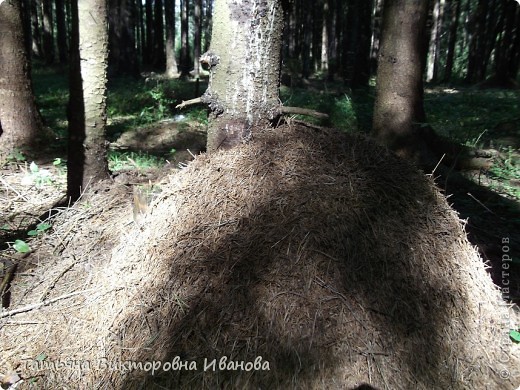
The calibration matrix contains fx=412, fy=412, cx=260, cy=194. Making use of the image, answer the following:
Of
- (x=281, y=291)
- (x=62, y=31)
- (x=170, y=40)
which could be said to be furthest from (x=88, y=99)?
(x=62, y=31)

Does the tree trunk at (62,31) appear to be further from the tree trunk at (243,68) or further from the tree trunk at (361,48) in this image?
the tree trunk at (243,68)

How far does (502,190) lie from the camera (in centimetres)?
528

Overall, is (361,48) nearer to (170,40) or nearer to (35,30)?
(170,40)

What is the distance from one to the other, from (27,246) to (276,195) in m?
2.28

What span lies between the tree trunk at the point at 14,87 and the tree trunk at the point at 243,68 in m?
4.17

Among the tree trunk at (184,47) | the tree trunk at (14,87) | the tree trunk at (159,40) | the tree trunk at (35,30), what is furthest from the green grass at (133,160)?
the tree trunk at (35,30)

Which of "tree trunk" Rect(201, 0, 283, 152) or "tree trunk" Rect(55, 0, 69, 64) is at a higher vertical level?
"tree trunk" Rect(55, 0, 69, 64)

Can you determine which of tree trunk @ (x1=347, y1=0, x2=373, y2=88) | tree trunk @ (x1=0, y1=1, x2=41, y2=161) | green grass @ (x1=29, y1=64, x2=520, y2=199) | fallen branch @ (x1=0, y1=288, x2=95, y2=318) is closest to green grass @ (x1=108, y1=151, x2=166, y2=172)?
green grass @ (x1=29, y1=64, x2=520, y2=199)

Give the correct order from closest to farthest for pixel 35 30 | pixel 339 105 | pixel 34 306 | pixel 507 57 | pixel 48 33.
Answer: pixel 34 306 → pixel 339 105 → pixel 507 57 → pixel 48 33 → pixel 35 30

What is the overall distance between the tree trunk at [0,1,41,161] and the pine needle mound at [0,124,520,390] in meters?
3.65

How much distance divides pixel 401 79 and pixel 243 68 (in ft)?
10.7

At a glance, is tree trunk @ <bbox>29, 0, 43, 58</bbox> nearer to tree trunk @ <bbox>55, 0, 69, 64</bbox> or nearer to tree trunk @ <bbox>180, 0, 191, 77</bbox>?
tree trunk @ <bbox>55, 0, 69, 64</bbox>

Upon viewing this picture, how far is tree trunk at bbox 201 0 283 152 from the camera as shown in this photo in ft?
9.64

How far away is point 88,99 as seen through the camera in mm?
4051
